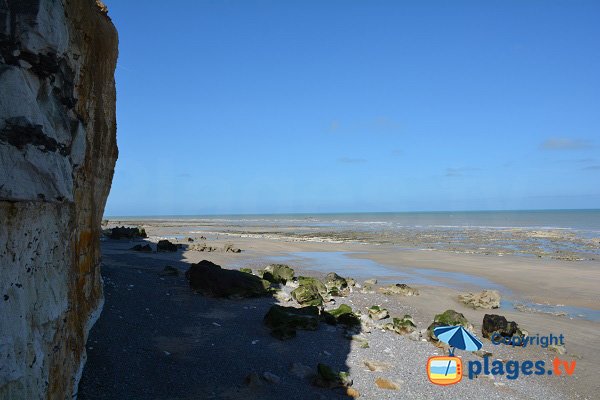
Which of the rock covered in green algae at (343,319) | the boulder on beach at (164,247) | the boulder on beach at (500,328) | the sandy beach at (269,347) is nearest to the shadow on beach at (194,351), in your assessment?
the sandy beach at (269,347)

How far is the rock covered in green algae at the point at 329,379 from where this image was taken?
26.3 feet

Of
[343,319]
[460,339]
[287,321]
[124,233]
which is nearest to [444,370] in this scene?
[460,339]

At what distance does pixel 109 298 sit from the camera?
11062 millimetres

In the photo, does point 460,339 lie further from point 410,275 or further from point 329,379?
point 410,275

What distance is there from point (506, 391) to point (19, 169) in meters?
9.36

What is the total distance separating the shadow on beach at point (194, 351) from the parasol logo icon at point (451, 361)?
1932mm

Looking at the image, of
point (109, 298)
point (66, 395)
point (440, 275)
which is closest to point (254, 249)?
point (440, 275)

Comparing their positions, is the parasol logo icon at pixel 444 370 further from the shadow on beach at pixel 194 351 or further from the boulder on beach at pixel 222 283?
the boulder on beach at pixel 222 283

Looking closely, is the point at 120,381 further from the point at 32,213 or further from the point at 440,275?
the point at 440,275

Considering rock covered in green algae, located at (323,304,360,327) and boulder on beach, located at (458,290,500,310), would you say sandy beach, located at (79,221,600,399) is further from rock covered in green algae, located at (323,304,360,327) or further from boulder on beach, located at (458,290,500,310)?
rock covered in green algae, located at (323,304,360,327)

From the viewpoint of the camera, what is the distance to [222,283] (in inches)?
535

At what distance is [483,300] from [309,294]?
6.81 m

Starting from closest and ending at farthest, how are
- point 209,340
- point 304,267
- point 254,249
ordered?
point 209,340 < point 304,267 < point 254,249

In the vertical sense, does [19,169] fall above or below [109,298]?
above
